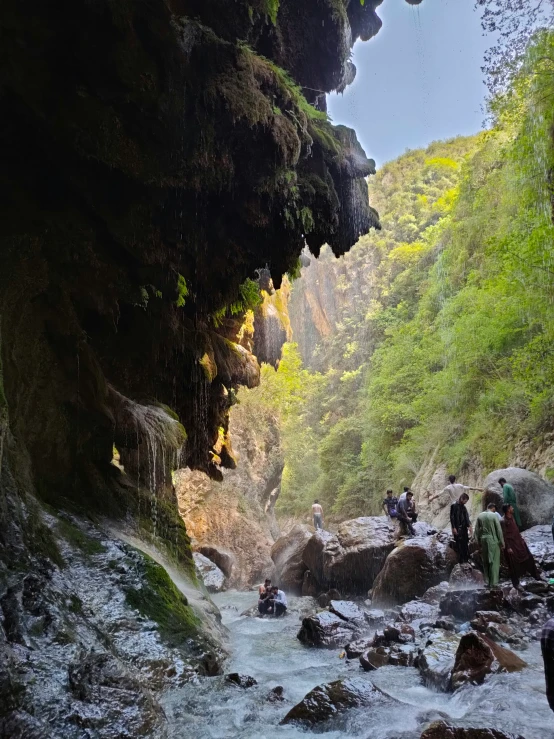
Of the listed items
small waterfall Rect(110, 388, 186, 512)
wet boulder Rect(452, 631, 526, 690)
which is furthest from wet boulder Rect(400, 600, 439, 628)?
small waterfall Rect(110, 388, 186, 512)

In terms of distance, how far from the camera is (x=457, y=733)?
3918mm

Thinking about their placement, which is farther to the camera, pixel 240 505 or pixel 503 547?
pixel 240 505

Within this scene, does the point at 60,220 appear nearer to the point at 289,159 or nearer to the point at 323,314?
the point at 289,159

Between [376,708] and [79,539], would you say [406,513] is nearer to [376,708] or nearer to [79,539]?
[376,708]

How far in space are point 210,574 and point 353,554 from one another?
7165mm

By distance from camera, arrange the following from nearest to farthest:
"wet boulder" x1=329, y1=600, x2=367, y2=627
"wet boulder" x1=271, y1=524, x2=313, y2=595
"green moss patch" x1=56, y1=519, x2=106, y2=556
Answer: "green moss patch" x1=56, y1=519, x2=106, y2=556, "wet boulder" x1=329, y1=600, x2=367, y2=627, "wet boulder" x1=271, y1=524, x2=313, y2=595

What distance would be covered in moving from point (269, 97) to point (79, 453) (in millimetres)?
6447

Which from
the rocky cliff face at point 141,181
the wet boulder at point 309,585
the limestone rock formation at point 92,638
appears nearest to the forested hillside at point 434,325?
the rocky cliff face at point 141,181

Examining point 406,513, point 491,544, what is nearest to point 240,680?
point 491,544

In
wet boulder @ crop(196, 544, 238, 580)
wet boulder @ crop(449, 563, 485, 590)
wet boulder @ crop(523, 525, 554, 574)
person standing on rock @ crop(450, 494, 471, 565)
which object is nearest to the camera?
wet boulder @ crop(523, 525, 554, 574)

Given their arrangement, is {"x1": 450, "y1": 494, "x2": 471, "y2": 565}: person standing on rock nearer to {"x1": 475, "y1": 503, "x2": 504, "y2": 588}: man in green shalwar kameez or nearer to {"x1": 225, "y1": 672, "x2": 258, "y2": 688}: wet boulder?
{"x1": 475, "y1": 503, "x2": 504, "y2": 588}: man in green shalwar kameez

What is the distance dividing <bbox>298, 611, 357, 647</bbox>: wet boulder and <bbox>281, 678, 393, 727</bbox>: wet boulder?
3881 millimetres

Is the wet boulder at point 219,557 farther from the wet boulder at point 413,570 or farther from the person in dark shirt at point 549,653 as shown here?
the person in dark shirt at point 549,653

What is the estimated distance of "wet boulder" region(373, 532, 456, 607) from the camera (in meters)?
11.8
